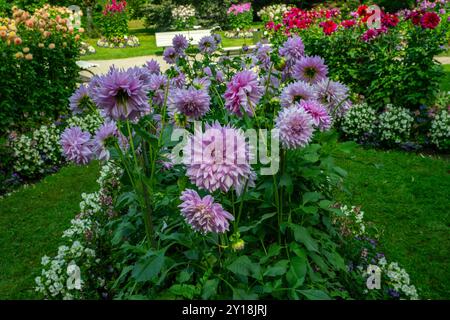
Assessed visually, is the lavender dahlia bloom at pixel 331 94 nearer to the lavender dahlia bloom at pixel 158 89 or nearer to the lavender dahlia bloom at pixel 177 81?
the lavender dahlia bloom at pixel 158 89

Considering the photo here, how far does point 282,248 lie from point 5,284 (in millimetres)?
2088

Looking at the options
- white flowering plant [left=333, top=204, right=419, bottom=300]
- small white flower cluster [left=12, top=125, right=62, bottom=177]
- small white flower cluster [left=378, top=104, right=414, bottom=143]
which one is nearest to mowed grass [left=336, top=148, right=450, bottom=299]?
small white flower cluster [left=378, top=104, right=414, bottom=143]

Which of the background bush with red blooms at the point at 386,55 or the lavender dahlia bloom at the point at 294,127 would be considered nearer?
the lavender dahlia bloom at the point at 294,127

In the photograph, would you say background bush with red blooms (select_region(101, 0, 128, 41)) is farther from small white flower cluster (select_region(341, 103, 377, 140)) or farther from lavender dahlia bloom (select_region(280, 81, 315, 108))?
lavender dahlia bloom (select_region(280, 81, 315, 108))

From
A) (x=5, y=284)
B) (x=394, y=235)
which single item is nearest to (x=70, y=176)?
(x=5, y=284)

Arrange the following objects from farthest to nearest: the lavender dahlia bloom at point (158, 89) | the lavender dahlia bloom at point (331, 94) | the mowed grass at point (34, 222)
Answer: the mowed grass at point (34, 222) < the lavender dahlia bloom at point (158, 89) < the lavender dahlia bloom at point (331, 94)

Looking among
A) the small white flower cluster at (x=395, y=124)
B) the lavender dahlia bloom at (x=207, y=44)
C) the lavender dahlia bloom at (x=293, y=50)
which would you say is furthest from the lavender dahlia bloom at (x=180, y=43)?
the small white flower cluster at (x=395, y=124)

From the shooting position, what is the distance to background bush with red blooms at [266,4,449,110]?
18.0 ft

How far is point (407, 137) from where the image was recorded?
5.59 m

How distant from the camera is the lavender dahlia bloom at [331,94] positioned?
217 cm

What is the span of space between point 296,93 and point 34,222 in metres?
3.08

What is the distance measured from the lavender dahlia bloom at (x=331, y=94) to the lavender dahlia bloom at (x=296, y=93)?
10cm

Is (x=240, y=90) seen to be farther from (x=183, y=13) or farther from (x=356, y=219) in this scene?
(x=183, y=13)

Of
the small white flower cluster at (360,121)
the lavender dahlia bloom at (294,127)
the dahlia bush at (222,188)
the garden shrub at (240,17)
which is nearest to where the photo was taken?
the dahlia bush at (222,188)
